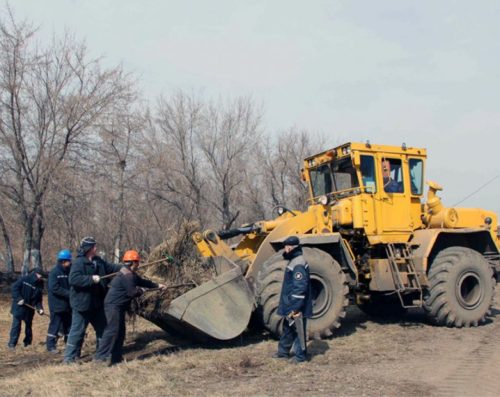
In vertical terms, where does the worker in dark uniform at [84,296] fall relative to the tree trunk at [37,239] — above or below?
below

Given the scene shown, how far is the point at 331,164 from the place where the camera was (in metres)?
11.2

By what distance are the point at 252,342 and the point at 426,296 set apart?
345cm

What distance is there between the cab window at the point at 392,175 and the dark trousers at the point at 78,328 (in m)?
5.61

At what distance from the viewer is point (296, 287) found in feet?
26.0

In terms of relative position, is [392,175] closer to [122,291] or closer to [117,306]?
[122,291]

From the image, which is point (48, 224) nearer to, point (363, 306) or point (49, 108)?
point (49, 108)

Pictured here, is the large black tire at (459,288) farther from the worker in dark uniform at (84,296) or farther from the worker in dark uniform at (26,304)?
the worker in dark uniform at (26,304)

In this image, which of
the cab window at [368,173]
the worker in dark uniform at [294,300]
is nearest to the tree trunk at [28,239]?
the cab window at [368,173]

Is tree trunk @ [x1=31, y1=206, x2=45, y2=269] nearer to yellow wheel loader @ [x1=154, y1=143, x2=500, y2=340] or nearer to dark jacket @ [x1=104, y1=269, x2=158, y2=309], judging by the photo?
yellow wheel loader @ [x1=154, y1=143, x2=500, y2=340]

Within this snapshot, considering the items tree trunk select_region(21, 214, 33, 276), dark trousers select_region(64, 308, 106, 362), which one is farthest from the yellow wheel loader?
tree trunk select_region(21, 214, 33, 276)

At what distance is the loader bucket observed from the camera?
8336 millimetres

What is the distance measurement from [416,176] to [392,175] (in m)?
0.64

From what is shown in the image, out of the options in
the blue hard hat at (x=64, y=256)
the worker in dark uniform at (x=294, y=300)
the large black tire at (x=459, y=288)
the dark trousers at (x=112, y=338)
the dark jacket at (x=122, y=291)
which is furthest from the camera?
the large black tire at (x=459, y=288)

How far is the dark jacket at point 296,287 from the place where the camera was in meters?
7.91
